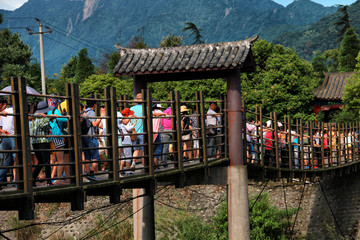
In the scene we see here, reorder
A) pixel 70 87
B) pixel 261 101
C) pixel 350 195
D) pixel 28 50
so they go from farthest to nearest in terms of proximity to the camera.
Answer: pixel 28 50
pixel 261 101
pixel 350 195
pixel 70 87

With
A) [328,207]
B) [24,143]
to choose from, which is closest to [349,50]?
[328,207]

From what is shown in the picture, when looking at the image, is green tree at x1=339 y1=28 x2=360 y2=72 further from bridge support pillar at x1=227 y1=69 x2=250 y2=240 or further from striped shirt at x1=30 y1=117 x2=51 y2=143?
striped shirt at x1=30 y1=117 x2=51 y2=143

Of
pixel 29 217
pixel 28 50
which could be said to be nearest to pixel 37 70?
pixel 28 50

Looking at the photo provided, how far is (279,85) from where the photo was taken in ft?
112

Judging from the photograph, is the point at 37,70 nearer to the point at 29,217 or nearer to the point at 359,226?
the point at 359,226

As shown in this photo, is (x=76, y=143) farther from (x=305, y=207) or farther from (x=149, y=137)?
(x=305, y=207)

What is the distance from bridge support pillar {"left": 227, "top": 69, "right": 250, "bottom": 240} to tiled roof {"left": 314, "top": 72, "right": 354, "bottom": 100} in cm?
2791

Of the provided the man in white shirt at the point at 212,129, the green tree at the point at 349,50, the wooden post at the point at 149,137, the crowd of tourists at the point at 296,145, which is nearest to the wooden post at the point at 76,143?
the wooden post at the point at 149,137

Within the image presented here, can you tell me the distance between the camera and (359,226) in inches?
877

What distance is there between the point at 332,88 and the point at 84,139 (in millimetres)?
33845

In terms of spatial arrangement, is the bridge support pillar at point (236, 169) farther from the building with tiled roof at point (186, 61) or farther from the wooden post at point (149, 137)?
the wooden post at point (149, 137)

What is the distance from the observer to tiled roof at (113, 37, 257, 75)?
442 inches

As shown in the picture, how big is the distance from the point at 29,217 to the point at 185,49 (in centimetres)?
660

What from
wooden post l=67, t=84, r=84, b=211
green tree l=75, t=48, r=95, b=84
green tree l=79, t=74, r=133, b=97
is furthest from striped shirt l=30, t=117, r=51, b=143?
green tree l=75, t=48, r=95, b=84
